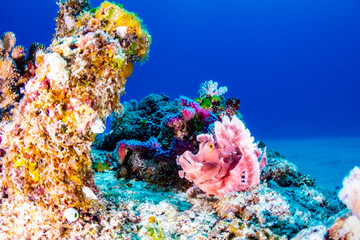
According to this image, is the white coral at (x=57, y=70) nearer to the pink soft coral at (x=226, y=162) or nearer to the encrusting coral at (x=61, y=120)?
the encrusting coral at (x=61, y=120)

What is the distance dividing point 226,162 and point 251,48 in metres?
164

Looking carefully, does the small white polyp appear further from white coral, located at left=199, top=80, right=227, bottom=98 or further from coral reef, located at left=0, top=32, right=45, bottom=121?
white coral, located at left=199, top=80, right=227, bottom=98

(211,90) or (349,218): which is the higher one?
(211,90)

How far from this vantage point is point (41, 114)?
2.09 meters

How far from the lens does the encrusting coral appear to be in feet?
6.81

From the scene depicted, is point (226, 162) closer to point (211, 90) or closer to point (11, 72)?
point (11, 72)

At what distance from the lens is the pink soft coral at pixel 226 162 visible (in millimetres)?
2939

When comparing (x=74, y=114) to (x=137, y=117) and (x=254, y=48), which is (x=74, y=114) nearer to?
(x=137, y=117)

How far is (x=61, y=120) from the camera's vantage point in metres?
2.10

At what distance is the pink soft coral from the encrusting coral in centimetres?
137

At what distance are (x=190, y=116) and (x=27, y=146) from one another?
2.60 m

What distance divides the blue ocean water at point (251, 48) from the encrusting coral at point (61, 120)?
111755mm

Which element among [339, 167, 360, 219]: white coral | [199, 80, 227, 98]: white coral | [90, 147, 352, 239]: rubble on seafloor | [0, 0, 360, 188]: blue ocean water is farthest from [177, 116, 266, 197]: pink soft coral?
[0, 0, 360, 188]: blue ocean water

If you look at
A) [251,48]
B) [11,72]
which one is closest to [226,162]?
[11,72]
